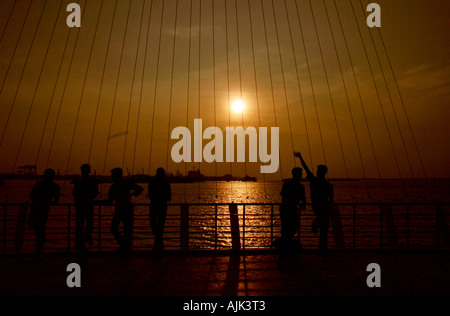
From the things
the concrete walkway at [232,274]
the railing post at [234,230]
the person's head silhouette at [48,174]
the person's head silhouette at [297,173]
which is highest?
the person's head silhouette at [48,174]

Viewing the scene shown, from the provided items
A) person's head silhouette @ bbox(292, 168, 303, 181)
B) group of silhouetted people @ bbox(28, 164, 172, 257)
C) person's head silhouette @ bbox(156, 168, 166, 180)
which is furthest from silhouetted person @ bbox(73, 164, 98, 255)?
person's head silhouette @ bbox(292, 168, 303, 181)

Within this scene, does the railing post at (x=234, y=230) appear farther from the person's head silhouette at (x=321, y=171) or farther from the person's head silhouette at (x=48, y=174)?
the person's head silhouette at (x=48, y=174)

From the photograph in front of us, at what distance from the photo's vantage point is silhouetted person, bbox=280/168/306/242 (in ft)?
19.9

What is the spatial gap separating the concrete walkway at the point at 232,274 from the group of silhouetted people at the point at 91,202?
343 millimetres

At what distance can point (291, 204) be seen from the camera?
609 centimetres

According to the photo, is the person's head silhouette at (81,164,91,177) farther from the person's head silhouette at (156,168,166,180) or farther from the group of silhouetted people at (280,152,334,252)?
the group of silhouetted people at (280,152,334,252)

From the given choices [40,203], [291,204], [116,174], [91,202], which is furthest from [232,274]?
[40,203]

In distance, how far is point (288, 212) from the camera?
20.1ft

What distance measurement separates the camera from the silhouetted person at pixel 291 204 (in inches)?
239

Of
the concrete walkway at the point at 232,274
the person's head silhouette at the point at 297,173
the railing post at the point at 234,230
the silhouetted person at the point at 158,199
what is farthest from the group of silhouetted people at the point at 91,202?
the person's head silhouette at the point at 297,173

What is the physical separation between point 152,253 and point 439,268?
14.5 ft

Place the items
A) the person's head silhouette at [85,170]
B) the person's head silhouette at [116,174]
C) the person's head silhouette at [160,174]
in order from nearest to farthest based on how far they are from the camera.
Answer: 1. the person's head silhouette at [85,170]
2. the person's head silhouette at [116,174]
3. the person's head silhouette at [160,174]
